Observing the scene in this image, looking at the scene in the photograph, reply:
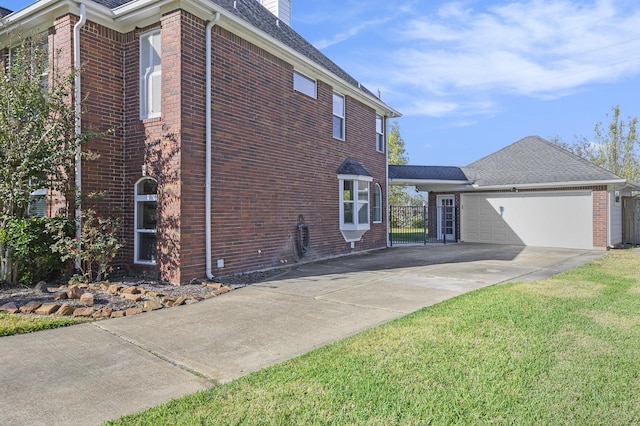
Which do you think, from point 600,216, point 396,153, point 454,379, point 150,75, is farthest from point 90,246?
point 396,153

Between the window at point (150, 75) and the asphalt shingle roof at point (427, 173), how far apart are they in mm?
11666

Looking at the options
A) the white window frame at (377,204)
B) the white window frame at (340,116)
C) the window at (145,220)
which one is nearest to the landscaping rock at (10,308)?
the window at (145,220)

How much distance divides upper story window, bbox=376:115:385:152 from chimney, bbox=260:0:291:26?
5.23 m

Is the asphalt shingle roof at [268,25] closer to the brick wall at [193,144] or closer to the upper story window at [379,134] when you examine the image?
the brick wall at [193,144]

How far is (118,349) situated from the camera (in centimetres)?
437

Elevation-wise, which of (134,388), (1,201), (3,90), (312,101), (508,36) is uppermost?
(508,36)

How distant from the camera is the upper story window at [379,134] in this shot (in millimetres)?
16047

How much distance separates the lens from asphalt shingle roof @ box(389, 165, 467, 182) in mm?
18344

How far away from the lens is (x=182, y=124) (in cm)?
768

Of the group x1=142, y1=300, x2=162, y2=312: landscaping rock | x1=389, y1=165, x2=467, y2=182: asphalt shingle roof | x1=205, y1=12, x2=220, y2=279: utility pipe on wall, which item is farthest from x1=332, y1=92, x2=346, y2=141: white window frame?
x1=142, y1=300, x2=162, y2=312: landscaping rock

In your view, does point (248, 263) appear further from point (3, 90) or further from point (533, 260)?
point (533, 260)

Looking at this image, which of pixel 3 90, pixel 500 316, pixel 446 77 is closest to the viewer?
pixel 500 316

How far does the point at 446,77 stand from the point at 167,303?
1615 centimetres

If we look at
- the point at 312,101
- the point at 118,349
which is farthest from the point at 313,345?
the point at 312,101
